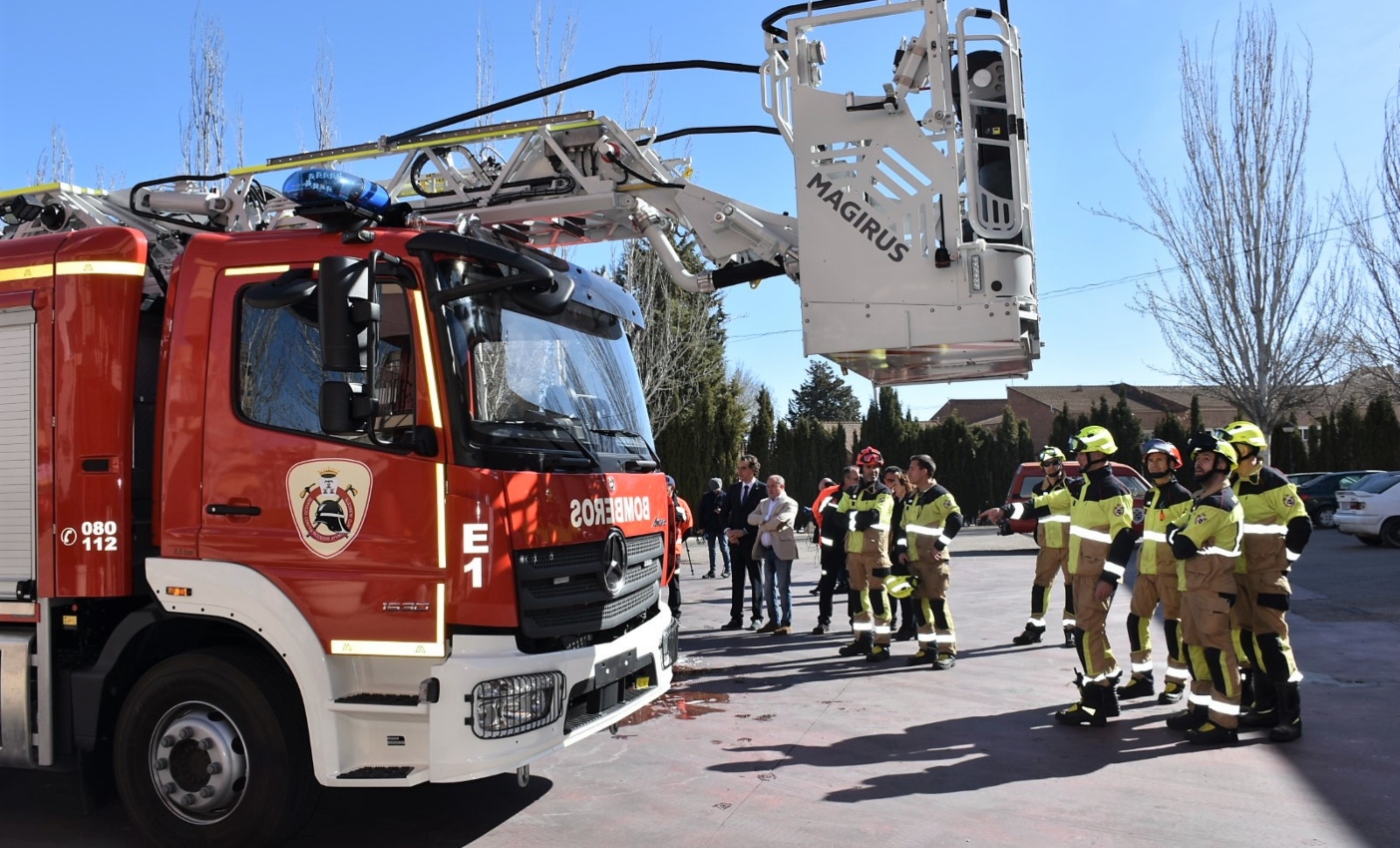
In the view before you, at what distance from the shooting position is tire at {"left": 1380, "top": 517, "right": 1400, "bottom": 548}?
19266mm

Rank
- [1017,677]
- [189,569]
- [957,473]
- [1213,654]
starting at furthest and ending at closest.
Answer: [957,473]
[1017,677]
[1213,654]
[189,569]

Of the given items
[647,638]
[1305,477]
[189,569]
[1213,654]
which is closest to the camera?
[189,569]

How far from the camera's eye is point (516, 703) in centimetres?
448

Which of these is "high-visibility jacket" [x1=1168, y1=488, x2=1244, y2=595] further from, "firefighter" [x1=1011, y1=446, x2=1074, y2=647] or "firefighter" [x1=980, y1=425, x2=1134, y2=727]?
"firefighter" [x1=1011, y1=446, x2=1074, y2=647]

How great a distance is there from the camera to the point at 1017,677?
349 inches

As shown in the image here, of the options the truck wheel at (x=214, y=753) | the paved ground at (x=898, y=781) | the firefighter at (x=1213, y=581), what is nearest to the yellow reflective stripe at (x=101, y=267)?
the truck wheel at (x=214, y=753)

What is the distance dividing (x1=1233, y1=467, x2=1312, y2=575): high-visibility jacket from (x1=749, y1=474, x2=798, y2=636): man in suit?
16.2 feet

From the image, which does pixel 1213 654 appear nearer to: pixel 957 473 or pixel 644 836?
pixel 644 836

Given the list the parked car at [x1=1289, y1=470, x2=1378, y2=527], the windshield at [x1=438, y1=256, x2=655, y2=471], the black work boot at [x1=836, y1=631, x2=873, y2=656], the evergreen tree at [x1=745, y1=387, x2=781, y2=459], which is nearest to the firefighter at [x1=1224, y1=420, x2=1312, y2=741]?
the black work boot at [x1=836, y1=631, x2=873, y2=656]

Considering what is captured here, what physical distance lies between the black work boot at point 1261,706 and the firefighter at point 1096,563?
80cm

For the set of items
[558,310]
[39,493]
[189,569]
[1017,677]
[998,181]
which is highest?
[998,181]

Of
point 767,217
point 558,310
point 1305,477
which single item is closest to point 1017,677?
point 767,217

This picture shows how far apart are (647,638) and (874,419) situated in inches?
1237

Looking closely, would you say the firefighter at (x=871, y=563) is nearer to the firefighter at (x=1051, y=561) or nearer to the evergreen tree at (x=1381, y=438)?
the firefighter at (x=1051, y=561)
